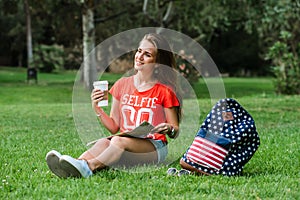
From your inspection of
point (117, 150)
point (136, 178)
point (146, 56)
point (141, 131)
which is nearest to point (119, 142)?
point (117, 150)

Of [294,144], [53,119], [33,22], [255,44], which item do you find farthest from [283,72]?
[255,44]

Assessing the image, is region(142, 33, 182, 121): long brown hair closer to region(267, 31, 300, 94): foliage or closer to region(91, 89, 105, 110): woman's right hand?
region(91, 89, 105, 110): woman's right hand

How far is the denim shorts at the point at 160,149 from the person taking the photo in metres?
4.65

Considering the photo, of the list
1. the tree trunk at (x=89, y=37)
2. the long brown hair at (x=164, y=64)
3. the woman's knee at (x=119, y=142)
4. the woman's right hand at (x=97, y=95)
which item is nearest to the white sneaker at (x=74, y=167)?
the woman's knee at (x=119, y=142)

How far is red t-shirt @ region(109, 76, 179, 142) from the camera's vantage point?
4633 millimetres

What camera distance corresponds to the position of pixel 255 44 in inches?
1608

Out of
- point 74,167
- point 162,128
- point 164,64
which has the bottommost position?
point 74,167

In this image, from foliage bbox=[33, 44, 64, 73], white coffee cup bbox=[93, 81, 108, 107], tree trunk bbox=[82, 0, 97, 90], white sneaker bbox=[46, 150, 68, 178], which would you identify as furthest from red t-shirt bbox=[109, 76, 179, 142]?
foliage bbox=[33, 44, 64, 73]

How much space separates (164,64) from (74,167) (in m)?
1.21

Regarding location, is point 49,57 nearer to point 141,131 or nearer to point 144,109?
point 144,109

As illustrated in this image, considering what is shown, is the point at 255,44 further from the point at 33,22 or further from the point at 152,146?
the point at 152,146

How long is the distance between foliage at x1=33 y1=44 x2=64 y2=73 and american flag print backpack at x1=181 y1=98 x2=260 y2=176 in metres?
29.5

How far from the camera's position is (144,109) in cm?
463

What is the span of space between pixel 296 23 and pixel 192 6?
4.16 metres
